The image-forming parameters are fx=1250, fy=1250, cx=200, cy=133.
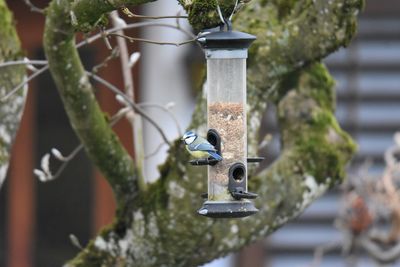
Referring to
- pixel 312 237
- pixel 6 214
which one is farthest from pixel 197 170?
pixel 6 214

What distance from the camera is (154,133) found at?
297 inches

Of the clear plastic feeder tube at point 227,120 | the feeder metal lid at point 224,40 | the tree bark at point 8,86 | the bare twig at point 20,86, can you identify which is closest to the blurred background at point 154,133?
the tree bark at point 8,86

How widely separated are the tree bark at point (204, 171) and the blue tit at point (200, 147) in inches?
20.3

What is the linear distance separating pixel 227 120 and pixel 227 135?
0.13 feet

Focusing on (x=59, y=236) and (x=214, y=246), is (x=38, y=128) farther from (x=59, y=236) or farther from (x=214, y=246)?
(x=214, y=246)

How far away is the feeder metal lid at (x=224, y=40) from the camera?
3.13 metres

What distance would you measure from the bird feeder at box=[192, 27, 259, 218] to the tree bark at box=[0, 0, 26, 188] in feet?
2.84

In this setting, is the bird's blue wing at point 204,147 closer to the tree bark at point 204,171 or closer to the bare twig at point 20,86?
the tree bark at point 204,171

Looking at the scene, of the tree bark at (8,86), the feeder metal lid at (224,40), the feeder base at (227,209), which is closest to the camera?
the feeder metal lid at (224,40)

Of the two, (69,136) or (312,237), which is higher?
(69,136)

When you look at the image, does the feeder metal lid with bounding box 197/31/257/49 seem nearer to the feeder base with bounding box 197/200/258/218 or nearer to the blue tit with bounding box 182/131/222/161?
the blue tit with bounding box 182/131/222/161

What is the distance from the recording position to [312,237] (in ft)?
25.4

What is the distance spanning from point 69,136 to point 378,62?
200 cm

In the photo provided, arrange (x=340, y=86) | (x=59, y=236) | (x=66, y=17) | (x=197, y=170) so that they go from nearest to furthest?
(x=66, y=17) < (x=197, y=170) < (x=340, y=86) < (x=59, y=236)
